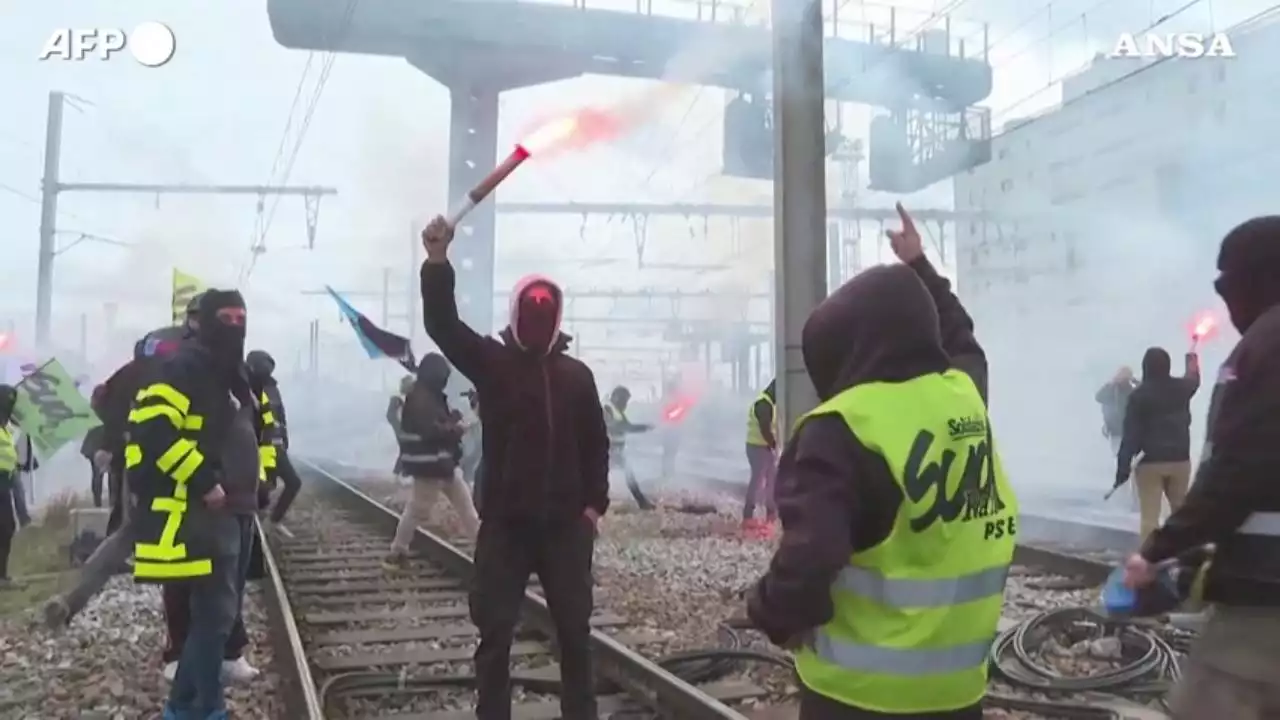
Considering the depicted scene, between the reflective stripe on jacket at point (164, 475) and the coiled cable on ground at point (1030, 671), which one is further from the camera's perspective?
the coiled cable on ground at point (1030, 671)

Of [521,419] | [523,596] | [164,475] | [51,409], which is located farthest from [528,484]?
[51,409]

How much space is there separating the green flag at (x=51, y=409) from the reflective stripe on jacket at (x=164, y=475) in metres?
8.33

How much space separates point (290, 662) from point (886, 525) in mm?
4044

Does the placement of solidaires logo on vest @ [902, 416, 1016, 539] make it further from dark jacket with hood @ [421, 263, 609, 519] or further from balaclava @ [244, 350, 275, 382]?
balaclava @ [244, 350, 275, 382]

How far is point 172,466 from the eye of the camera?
157 inches

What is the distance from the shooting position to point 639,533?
11492 millimetres

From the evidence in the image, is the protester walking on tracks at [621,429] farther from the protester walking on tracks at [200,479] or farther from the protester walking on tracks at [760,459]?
the protester walking on tracks at [200,479]

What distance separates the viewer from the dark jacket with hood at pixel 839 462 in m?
1.97

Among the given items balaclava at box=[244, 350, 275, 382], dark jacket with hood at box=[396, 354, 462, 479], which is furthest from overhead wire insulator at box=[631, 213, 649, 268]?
balaclava at box=[244, 350, 275, 382]

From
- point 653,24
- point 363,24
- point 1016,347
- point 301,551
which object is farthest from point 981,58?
point 1016,347

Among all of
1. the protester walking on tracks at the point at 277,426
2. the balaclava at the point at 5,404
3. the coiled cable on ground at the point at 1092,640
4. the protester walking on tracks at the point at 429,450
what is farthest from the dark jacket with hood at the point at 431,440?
the coiled cable on ground at the point at 1092,640

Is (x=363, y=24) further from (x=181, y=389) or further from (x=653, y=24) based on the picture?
(x=181, y=389)

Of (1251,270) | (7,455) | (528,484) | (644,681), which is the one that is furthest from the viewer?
(7,455)

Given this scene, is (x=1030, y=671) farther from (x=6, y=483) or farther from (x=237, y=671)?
(x=6, y=483)
